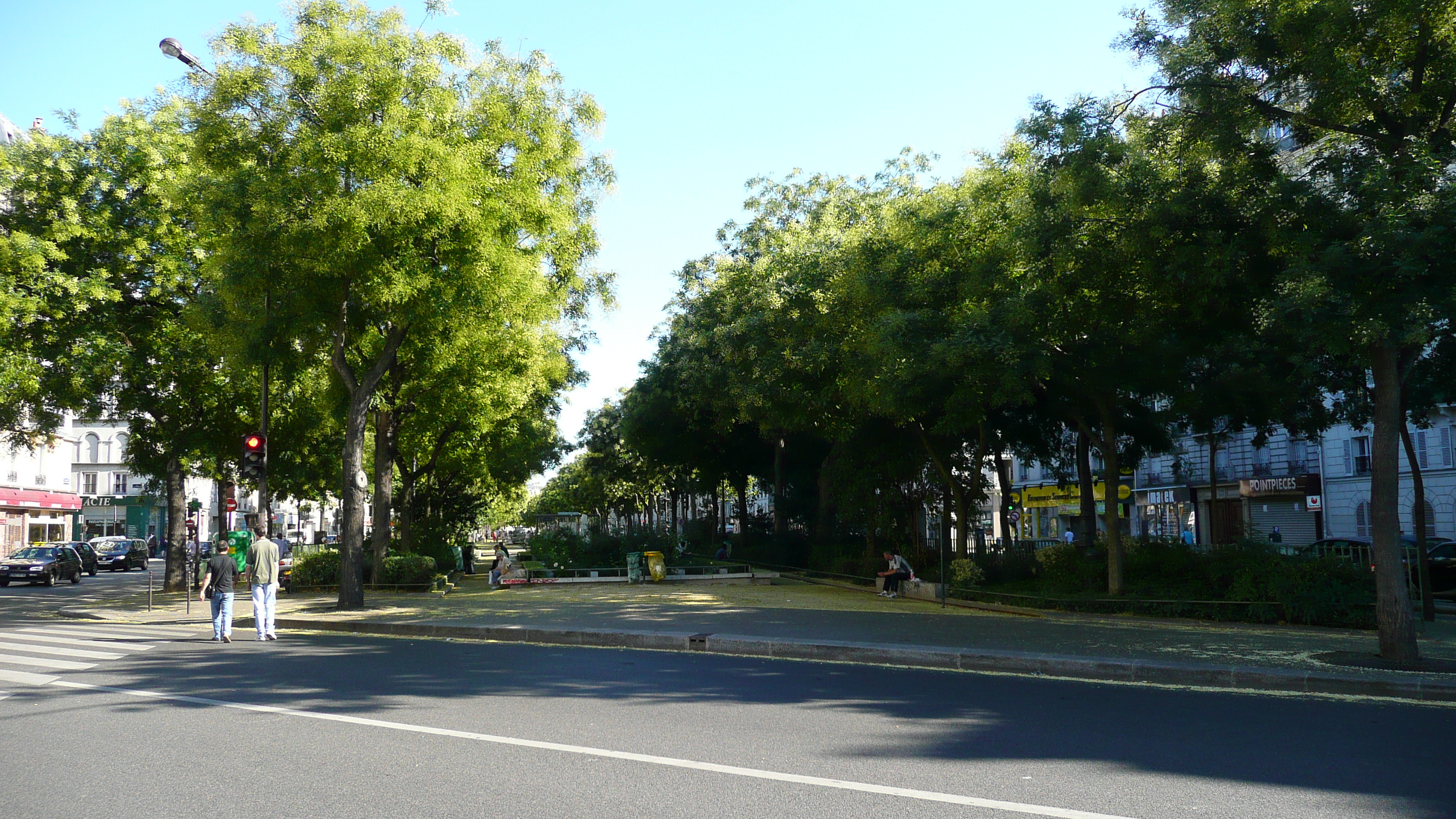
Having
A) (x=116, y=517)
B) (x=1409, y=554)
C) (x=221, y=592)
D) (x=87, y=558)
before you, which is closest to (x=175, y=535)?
(x=221, y=592)

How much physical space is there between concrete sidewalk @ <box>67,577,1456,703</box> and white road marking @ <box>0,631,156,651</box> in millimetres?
3025

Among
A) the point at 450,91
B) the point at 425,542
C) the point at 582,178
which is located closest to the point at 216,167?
the point at 450,91

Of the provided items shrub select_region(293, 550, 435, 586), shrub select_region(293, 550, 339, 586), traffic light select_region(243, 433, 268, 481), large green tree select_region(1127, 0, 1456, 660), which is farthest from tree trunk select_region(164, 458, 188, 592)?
large green tree select_region(1127, 0, 1456, 660)

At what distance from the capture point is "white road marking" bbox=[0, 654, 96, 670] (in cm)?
1143

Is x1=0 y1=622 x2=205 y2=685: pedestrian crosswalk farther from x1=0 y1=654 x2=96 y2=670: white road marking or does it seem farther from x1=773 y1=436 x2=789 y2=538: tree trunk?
x1=773 y1=436 x2=789 y2=538: tree trunk

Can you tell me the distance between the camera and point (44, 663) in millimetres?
11758

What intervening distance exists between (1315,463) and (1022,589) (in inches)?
1233

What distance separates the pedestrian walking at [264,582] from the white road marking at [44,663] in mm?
2920

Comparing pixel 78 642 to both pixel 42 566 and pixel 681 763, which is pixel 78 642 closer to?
pixel 681 763

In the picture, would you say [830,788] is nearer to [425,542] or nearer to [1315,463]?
[425,542]

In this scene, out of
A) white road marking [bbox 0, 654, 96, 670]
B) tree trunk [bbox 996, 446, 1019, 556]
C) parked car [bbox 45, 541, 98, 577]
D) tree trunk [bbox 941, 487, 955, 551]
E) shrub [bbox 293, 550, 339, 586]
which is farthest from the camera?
parked car [bbox 45, 541, 98, 577]

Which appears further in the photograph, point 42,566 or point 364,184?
point 42,566

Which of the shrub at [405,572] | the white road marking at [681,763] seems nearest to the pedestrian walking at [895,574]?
the shrub at [405,572]

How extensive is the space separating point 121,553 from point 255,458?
34487 mm
